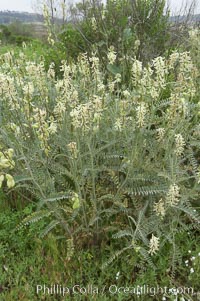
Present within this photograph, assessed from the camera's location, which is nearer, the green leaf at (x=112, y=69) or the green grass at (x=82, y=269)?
the green grass at (x=82, y=269)

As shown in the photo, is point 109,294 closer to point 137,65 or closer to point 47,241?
point 47,241

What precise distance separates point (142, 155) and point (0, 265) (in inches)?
43.3

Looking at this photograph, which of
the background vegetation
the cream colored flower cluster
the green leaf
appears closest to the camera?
the cream colored flower cluster

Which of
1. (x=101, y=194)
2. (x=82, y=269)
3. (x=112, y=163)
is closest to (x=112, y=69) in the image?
(x=112, y=163)

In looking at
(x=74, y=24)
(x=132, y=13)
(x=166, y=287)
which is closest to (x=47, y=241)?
(x=166, y=287)

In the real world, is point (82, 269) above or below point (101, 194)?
below

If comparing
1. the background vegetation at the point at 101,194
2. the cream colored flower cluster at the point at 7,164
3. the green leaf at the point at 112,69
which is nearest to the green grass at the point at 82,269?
the background vegetation at the point at 101,194

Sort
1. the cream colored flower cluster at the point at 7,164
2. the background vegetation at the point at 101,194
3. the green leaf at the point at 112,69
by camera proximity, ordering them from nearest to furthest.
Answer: the cream colored flower cluster at the point at 7,164 → the background vegetation at the point at 101,194 → the green leaf at the point at 112,69

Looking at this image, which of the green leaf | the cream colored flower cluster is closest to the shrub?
the cream colored flower cluster

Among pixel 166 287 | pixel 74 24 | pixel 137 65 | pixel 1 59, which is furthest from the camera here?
pixel 74 24

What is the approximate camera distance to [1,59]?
10.0 ft

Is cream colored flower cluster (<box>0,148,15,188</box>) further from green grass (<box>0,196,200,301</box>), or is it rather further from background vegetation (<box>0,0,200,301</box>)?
green grass (<box>0,196,200,301</box>)

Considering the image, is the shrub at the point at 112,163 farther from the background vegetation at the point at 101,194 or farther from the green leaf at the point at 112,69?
the green leaf at the point at 112,69

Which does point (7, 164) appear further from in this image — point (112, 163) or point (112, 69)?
point (112, 69)
